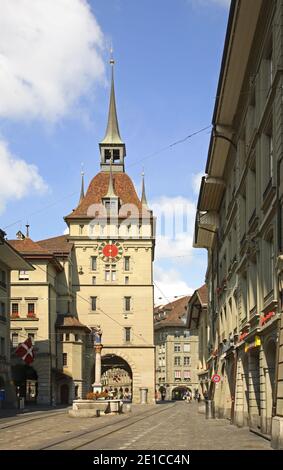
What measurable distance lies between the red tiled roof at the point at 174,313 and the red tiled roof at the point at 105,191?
35.8 m

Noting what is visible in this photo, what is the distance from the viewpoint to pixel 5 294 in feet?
195

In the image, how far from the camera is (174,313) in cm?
14025

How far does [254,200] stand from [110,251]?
6894 centimetres

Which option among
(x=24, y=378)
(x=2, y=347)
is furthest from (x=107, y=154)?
(x=2, y=347)

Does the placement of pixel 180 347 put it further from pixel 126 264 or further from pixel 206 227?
pixel 206 227

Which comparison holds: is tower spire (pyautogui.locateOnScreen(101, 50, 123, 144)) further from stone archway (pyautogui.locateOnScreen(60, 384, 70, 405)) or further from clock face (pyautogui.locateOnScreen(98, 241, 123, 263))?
stone archway (pyautogui.locateOnScreen(60, 384, 70, 405))

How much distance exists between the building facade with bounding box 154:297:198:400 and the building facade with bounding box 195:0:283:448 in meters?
95.5

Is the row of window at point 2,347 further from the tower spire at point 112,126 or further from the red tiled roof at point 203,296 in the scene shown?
the tower spire at point 112,126

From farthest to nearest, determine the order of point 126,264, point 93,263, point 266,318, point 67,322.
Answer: point 126,264
point 93,263
point 67,322
point 266,318

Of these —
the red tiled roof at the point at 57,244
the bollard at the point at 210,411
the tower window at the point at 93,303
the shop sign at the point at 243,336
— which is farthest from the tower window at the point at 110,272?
the shop sign at the point at 243,336

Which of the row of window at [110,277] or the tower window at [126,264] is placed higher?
the tower window at [126,264]

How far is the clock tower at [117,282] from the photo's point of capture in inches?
3538
